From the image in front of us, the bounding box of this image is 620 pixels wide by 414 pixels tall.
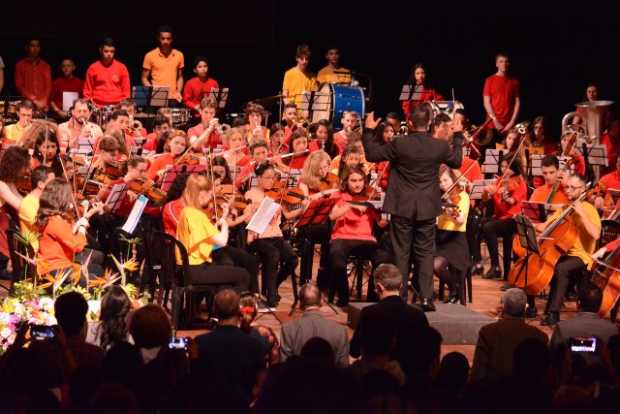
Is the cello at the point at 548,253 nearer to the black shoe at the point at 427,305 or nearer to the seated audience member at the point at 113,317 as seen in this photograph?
the black shoe at the point at 427,305

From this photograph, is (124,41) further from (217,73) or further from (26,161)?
(26,161)

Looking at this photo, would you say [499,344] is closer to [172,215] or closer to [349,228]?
A: [172,215]

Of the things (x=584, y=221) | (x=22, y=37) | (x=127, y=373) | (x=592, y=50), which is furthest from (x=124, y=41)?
(x=127, y=373)

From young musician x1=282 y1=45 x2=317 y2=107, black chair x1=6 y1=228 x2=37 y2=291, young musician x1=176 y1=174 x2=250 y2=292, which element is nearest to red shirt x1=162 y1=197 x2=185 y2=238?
young musician x1=176 y1=174 x2=250 y2=292

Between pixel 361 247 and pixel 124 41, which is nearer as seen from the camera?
pixel 361 247

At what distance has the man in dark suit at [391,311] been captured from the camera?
546 cm

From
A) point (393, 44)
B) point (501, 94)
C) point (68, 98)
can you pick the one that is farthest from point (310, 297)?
point (393, 44)

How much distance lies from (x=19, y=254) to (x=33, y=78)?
6.18 meters

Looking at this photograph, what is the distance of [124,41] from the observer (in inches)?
606

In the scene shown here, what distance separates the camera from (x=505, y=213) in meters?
10.9

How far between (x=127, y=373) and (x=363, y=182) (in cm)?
529

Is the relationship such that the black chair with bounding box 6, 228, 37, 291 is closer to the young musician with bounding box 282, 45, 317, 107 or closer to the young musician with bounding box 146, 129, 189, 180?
the young musician with bounding box 146, 129, 189, 180

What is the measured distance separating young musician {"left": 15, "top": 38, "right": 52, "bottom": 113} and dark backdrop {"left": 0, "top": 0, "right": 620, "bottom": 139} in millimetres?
1530

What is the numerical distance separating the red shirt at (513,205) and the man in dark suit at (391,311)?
14.2 ft
